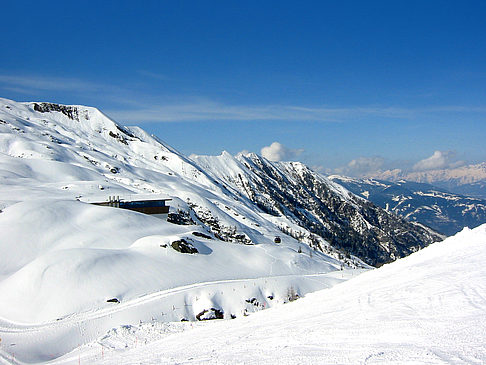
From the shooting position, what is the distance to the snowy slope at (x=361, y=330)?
1134 centimetres

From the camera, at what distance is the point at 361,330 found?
1373 cm

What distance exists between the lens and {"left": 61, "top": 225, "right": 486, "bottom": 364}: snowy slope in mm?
11344

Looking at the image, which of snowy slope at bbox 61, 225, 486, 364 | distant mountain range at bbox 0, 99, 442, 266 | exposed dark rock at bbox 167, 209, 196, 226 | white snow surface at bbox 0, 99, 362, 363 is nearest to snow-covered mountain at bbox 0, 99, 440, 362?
white snow surface at bbox 0, 99, 362, 363

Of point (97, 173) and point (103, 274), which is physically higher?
point (97, 173)

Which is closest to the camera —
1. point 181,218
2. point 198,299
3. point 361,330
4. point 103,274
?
point 361,330

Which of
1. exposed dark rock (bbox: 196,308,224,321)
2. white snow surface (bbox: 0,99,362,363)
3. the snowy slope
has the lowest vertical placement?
exposed dark rock (bbox: 196,308,224,321)

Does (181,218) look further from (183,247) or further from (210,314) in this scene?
(210,314)

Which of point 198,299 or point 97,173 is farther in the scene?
point 97,173

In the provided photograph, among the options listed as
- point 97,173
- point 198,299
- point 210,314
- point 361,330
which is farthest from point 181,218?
point 361,330

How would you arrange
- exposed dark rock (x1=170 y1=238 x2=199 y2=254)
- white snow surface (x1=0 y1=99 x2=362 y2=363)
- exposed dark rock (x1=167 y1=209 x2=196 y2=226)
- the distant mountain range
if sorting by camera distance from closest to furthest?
1. white snow surface (x1=0 y1=99 x2=362 y2=363)
2. exposed dark rock (x1=170 y1=238 x2=199 y2=254)
3. the distant mountain range
4. exposed dark rock (x1=167 y1=209 x2=196 y2=226)

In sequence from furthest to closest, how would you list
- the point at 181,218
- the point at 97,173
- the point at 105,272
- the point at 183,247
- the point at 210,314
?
1. the point at 97,173
2. the point at 181,218
3. the point at 183,247
4. the point at 105,272
5. the point at 210,314

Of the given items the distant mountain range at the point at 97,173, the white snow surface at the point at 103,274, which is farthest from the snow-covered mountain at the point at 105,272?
the distant mountain range at the point at 97,173

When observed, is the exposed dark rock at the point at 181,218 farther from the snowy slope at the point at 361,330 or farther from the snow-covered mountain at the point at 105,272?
the snowy slope at the point at 361,330

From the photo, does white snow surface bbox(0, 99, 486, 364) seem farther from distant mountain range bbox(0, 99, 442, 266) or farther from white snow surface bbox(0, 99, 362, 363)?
distant mountain range bbox(0, 99, 442, 266)
